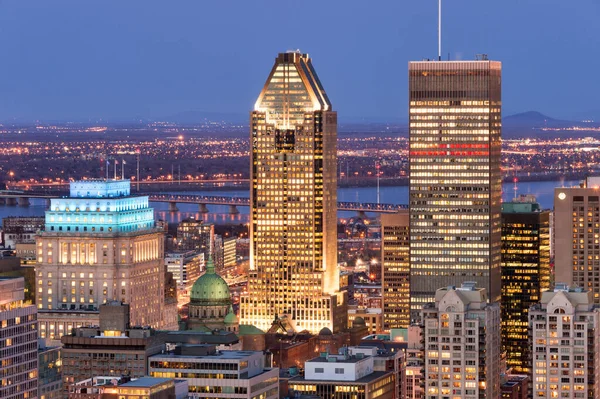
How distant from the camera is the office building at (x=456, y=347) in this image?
17050 cm

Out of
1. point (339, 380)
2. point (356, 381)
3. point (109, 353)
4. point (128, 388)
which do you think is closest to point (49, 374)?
point (109, 353)

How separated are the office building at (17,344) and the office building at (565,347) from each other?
3634 centimetres

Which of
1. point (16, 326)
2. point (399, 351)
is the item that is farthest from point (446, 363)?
point (16, 326)

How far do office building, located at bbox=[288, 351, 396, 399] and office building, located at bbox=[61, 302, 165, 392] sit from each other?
430 inches

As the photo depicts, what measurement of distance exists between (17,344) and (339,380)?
103ft

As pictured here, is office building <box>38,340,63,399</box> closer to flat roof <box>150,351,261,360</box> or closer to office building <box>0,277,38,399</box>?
office building <box>0,277,38,399</box>

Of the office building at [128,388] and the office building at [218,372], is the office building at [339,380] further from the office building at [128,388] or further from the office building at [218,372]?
the office building at [128,388]

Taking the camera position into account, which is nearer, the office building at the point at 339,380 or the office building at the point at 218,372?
the office building at the point at 218,372

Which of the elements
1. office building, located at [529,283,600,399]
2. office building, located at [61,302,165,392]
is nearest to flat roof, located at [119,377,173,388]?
office building, located at [61,302,165,392]

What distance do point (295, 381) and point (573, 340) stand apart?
20361 mm

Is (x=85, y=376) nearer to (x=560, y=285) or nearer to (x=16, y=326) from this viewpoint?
(x=16, y=326)

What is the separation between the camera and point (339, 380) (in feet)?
574

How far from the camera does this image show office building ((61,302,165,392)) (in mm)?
168250

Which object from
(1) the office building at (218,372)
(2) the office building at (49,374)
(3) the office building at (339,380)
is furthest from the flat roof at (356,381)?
(2) the office building at (49,374)
